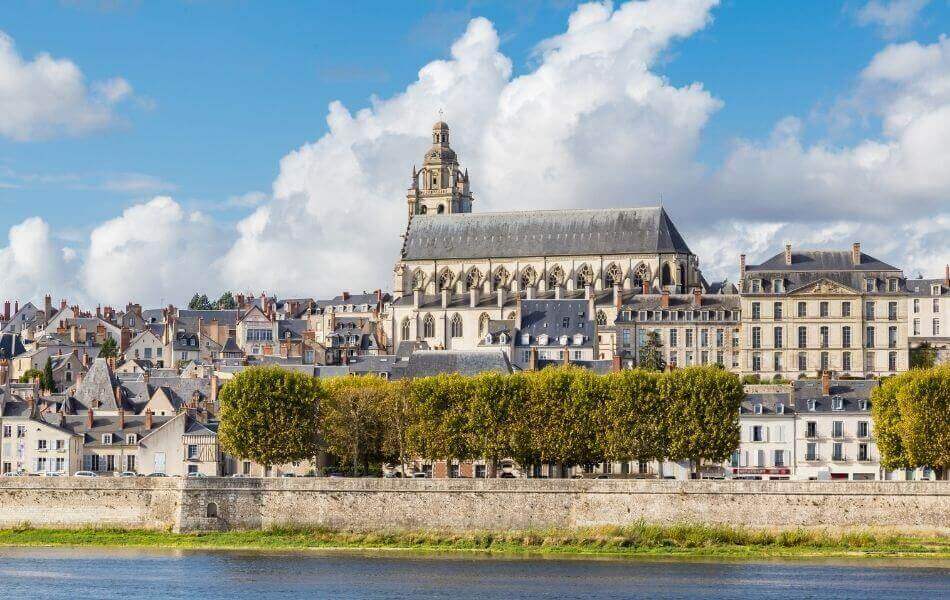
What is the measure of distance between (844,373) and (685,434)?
3353cm

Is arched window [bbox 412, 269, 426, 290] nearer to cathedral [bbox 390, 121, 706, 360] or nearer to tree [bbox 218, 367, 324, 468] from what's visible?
cathedral [bbox 390, 121, 706, 360]

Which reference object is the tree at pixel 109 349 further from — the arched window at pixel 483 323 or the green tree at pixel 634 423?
the green tree at pixel 634 423

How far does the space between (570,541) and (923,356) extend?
4474 cm

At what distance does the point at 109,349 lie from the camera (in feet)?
355

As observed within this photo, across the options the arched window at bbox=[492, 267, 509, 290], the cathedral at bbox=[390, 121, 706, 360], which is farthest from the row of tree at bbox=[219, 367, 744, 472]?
the arched window at bbox=[492, 267, 509, 290]

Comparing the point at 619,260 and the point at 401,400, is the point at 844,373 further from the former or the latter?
the point at 401,400

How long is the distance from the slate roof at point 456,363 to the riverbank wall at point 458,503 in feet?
52.9

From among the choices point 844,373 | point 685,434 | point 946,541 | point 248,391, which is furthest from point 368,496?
point 844,373

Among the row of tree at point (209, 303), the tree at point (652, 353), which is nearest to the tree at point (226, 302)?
the row of tree at point (209, 303)

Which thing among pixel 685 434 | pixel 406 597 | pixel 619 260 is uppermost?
pixel 619 260

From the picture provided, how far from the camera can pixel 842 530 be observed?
4850 cm

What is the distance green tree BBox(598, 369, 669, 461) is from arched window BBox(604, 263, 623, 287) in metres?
51.4

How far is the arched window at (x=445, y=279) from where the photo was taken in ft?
368

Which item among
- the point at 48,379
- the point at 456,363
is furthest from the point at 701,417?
the point at 48,379
